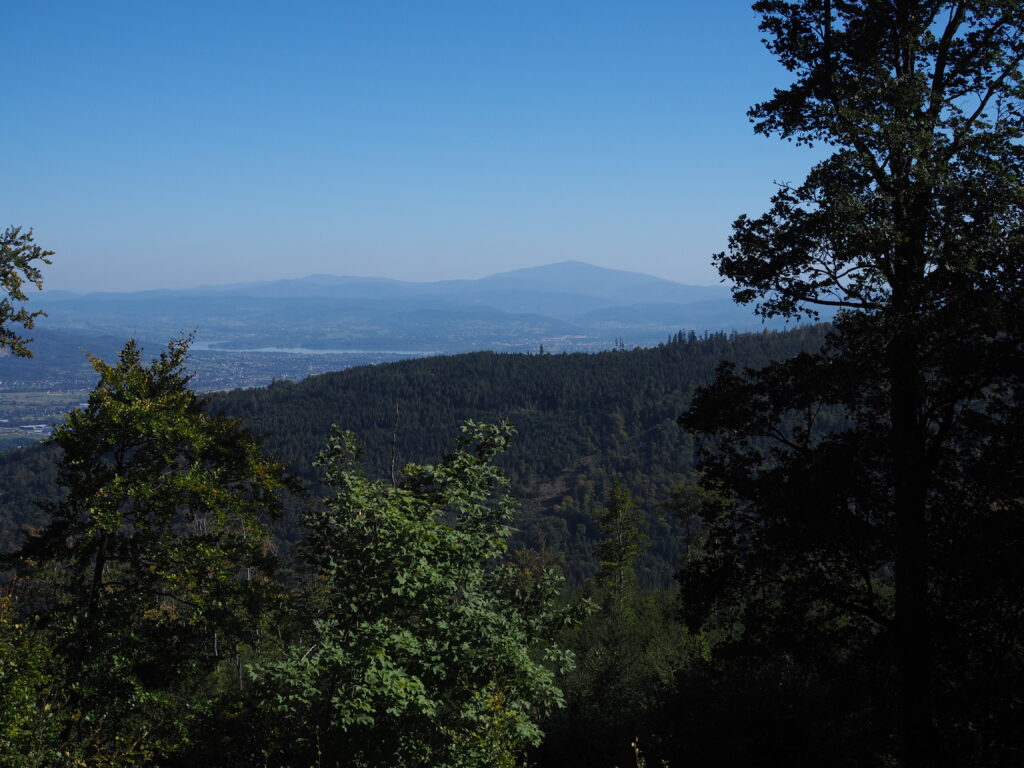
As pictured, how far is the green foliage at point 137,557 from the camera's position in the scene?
11969mm

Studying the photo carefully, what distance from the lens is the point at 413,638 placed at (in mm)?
8031

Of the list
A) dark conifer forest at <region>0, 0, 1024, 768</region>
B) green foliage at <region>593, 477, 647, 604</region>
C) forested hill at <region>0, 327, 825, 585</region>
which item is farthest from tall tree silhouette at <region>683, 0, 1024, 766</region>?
forested hill at <region>0, 327, 825, 585</region>

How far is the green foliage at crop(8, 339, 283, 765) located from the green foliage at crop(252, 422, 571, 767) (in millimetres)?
4024

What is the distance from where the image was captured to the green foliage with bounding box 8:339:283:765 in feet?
39.3

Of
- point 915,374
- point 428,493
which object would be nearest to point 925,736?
point 915,374

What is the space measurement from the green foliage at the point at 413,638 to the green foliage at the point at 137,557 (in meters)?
4.02

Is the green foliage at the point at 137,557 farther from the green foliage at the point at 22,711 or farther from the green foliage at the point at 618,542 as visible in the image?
the green foliage at the point at 618,542

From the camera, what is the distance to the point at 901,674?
9547 mm

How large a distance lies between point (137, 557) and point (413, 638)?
23.1 ft

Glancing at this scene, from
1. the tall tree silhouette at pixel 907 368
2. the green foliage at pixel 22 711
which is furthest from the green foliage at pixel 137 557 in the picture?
the tall tree silhouette at pixel 907 368

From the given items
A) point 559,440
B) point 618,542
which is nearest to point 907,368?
point 618,542

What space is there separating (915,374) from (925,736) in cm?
450

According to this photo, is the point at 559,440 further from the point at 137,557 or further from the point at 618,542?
the point at 137,557

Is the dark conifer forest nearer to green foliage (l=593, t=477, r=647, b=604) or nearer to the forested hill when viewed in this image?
green foliage (l=593, t=477, r=647, b=604)
